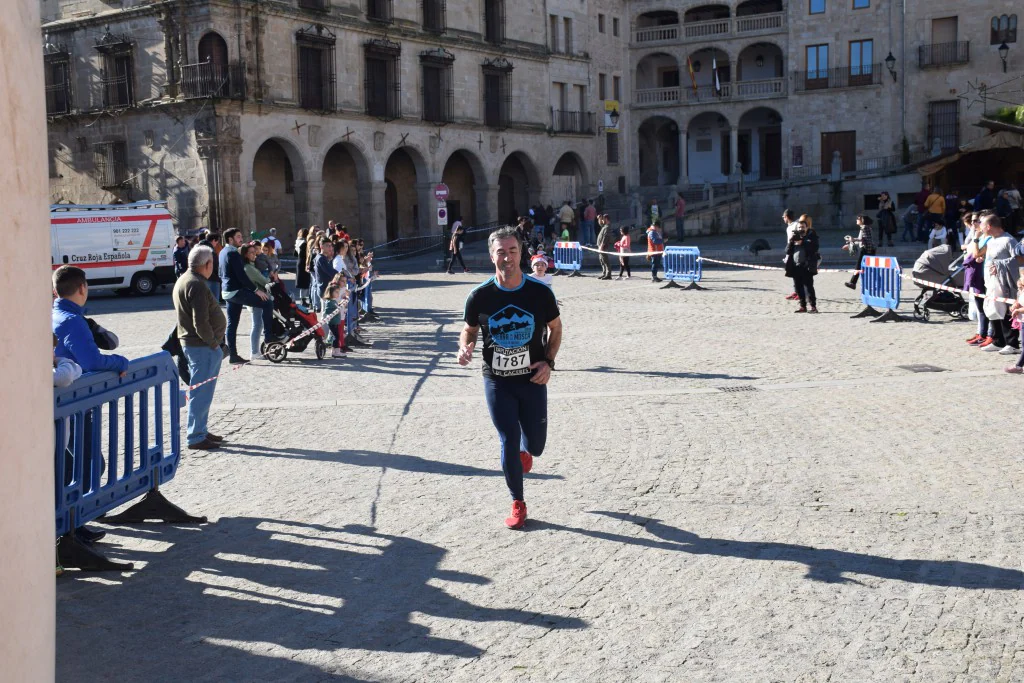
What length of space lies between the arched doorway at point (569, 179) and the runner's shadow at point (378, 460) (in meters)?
42.8

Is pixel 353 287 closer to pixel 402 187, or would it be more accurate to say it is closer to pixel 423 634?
pixel 423 634

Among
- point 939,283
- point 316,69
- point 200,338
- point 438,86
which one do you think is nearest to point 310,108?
point 316,69

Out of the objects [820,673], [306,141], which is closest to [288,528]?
[820,673]

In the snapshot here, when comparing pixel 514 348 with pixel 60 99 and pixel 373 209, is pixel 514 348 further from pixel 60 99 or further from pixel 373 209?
pixel 60 99

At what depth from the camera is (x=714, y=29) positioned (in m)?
54.2

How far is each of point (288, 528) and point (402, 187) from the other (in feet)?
134

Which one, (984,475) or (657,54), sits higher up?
(657,54)

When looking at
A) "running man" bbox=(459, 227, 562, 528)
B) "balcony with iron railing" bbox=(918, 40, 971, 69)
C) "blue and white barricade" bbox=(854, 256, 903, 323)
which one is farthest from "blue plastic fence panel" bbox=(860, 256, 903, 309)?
"balcony with iron railing" bbox=(918, 40, 971, 69)

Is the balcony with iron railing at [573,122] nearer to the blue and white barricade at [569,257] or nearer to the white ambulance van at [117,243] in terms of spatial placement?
the blue and white barricade at [569,257]

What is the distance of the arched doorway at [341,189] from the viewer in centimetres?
4444

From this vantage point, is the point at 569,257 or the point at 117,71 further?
the point at 117,71

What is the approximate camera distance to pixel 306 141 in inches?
1565

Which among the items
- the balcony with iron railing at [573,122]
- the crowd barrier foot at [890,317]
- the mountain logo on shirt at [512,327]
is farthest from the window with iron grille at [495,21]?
the mountain logo on shirt at [512,327]

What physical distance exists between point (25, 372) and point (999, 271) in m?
13.0
